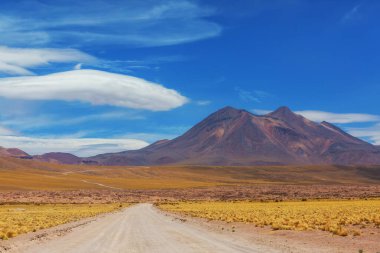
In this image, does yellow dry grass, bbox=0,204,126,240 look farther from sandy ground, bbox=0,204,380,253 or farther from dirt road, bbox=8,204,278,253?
dirt road, bbox=8,204,278,253

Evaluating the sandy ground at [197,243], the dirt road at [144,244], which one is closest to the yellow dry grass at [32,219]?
the sandy ground at [197,243]

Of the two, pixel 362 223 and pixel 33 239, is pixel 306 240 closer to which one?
pixel 362 223

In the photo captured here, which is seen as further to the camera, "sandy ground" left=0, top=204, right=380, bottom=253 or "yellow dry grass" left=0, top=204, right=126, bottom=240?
"yellow dry grass" left=0, top=204, right=126, bottom=240

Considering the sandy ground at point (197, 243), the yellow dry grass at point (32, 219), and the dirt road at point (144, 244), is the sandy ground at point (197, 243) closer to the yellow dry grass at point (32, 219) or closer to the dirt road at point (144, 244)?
the dirt road at point (144, 244)

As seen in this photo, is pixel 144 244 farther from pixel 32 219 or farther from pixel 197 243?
pixel 32 219

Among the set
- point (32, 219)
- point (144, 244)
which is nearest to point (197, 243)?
point (144, 244)

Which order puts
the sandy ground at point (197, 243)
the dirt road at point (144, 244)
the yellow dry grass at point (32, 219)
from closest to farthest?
the dirt road at point (144, 244), the sandy ground at point (197, 243), the yellow dry grass at point (32, 219)

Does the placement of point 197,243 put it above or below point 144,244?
above

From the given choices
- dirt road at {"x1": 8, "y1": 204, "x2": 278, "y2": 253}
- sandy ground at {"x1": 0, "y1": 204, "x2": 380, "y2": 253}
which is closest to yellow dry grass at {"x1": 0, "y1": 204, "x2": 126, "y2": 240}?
sandy ground at {"x1": 0, "y1": 204, "x2": 380, "y2": 253}

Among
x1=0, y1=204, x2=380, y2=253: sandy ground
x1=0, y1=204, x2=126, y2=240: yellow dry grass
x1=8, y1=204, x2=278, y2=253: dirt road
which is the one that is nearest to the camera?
x1=8, y1=204, x2=278, y2=253: dirt road

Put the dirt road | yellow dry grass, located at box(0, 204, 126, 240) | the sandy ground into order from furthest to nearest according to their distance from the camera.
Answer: yellow dry grass, located at box(0, 204, 126, 240), the sandy ground, the dirt road

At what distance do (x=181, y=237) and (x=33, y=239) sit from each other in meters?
8.13

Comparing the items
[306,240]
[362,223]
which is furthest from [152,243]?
[362,223]

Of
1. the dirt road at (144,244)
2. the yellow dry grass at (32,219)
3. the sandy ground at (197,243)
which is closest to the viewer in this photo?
the dirt road at (144,244)
